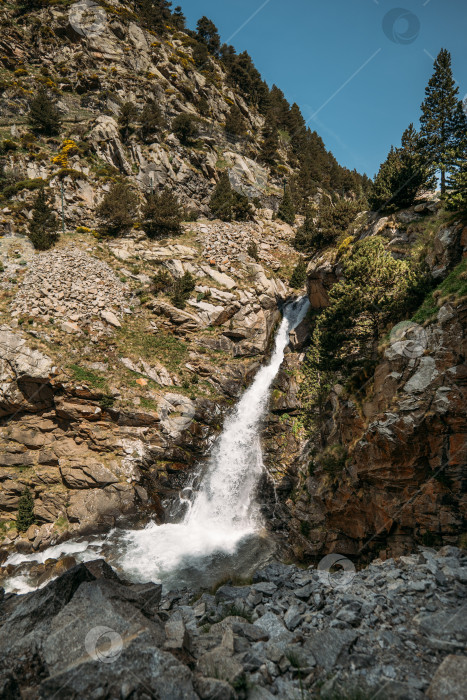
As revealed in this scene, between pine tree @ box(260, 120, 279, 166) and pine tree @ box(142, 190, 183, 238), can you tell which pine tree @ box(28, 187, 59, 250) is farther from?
pine tree @ box(260, 120, 279, 166)

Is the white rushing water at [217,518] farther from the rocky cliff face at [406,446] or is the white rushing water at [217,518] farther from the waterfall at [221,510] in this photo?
A: the rocky cliff face at [406,446]

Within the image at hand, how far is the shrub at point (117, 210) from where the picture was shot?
4028cm

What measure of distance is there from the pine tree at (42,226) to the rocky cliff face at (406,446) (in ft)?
111

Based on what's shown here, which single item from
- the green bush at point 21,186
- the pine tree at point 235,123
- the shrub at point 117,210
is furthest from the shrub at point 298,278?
the pine tree at point 235,123

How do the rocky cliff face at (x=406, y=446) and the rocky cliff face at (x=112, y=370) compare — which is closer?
the rocky cliff face at (x=406, y=446)

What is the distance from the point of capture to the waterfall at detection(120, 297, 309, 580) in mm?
18297

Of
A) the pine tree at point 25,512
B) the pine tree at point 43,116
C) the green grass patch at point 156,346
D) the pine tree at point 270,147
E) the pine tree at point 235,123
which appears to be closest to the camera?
the pine tree at point 25,512

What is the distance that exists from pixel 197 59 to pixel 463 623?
89510mm

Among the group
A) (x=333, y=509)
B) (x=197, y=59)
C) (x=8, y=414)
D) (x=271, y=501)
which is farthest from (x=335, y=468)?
(x=197, y=59)

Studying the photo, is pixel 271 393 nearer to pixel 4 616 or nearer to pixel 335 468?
pixel 335 468

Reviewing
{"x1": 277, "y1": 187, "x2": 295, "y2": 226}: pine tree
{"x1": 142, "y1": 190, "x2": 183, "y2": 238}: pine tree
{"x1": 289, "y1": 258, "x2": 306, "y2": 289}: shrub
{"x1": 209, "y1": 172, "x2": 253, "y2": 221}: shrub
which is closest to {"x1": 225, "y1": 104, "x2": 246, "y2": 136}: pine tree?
{"x1": 209, "y1": 172, "x2": 253, "y2": 221}: shrub

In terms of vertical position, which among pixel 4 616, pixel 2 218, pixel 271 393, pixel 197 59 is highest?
pixel 197 59

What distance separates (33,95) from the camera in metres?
48.8

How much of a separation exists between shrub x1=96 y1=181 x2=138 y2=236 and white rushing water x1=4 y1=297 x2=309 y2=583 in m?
26.5
